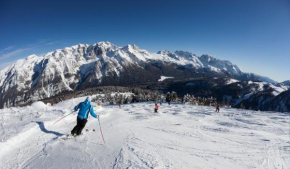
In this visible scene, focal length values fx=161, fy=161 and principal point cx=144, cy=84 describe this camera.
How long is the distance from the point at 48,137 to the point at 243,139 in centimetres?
1213

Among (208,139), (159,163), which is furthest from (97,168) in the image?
(208,139)

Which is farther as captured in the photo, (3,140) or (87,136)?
(87,136)

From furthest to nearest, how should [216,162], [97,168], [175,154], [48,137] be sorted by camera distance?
[48,137] < [175,154] < [216,162] < [97,168]

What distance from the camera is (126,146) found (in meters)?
8.16

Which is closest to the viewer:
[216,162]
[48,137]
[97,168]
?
[97,168]

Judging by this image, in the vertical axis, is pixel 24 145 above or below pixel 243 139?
below

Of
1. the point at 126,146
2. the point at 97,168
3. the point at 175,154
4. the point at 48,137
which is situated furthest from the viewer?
the point at 48,137

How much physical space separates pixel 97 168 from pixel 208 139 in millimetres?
7016

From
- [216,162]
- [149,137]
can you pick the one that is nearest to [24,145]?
[149,137]

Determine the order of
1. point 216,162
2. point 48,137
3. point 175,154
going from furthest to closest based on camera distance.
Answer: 1. point 48,137
2. point 175,154
3. point 216,162

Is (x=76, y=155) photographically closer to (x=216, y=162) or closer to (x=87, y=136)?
(x=87, y=136)

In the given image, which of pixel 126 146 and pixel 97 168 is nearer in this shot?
pixel 97 168

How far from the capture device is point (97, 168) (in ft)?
19.9

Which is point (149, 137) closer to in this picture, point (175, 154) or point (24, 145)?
point (175, 154)
